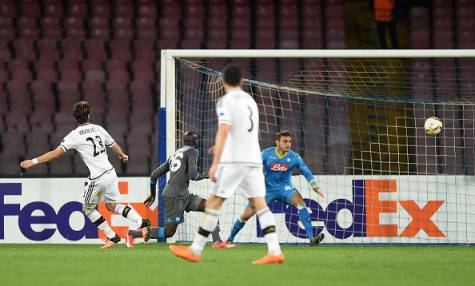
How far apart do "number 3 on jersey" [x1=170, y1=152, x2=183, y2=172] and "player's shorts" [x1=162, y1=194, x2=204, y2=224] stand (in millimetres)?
378

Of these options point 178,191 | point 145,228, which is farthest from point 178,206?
point 145,228

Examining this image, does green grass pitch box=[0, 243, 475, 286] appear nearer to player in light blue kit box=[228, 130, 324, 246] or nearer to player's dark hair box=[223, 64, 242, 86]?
player in light blue kit box=[228, 130, 324, 246]

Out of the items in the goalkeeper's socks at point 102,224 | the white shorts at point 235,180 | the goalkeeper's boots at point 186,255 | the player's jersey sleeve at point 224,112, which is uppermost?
the player's jersey sleeve at point 224,112

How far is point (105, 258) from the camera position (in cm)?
930

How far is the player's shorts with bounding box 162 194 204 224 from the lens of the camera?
37.7 feet

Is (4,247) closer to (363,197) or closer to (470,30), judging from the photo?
(363,197)

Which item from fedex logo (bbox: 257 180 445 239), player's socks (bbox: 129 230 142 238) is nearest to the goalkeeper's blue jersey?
fedex logo (bbox: 257 180 445 239)

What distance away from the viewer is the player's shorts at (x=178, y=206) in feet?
37.7

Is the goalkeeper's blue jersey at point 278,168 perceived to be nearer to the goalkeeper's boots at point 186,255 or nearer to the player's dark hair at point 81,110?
the player's dark hair at point 81,110

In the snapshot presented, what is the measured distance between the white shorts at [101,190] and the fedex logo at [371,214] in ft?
8.12

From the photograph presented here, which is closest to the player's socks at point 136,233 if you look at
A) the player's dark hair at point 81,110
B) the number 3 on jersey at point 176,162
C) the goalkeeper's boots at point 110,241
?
the goalkeeper's boots at point 110,241

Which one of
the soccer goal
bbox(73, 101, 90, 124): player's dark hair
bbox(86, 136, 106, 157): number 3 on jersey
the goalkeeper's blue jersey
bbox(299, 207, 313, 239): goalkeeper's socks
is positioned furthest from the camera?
the soccer goal

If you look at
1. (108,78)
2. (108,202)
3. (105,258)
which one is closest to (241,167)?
(105,258)

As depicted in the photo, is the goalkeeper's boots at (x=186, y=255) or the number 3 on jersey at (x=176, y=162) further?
the number 3 on jersey at (x=176, y=162)
